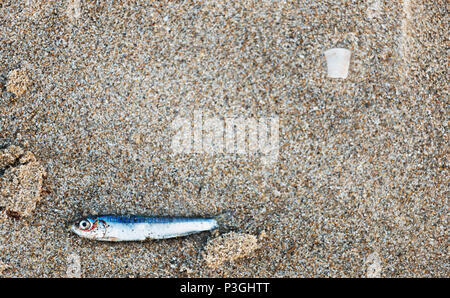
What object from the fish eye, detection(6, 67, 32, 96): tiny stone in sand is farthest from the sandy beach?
the fish eye

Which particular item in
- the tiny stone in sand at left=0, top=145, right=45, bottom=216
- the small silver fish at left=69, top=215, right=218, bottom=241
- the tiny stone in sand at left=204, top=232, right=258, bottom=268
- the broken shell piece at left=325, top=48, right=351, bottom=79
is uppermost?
the broken shell piece at left=325, top=48, right=351, bottom=79

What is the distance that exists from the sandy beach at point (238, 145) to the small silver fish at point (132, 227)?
0.22ft

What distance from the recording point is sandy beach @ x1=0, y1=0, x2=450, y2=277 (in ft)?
7.16

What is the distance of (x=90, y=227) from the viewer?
83.0 inches

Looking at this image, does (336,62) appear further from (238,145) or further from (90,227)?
(90,227)

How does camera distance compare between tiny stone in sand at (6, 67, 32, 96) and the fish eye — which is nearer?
the fish eye

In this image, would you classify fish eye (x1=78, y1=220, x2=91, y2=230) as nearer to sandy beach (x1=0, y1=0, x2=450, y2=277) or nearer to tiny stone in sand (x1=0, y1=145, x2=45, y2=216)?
sandy beach (x1=0, y1=0, x2=450, y2=277)

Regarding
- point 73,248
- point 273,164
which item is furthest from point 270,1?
point 73,248

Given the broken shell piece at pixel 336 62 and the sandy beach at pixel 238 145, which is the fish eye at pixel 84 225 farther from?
the broken shell piece at pixel 336 62

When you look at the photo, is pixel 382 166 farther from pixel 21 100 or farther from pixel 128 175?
pixel 21 100

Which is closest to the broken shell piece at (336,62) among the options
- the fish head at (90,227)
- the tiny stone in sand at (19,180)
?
the fish head at (90,227)

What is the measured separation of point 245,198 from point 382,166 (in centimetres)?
77

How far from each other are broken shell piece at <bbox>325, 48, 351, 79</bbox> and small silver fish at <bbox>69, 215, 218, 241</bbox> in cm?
109

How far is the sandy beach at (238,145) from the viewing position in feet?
7.16
